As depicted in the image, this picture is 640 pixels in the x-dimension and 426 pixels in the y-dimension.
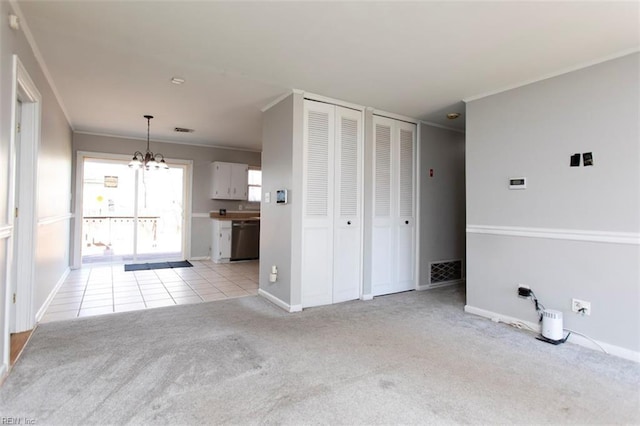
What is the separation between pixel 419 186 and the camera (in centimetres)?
463

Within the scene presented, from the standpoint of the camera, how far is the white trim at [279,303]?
360cm

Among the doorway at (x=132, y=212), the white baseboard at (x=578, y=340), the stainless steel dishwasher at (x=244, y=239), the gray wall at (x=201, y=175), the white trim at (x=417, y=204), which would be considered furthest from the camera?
the stainless steel dishwasher at (x=244, y=239)

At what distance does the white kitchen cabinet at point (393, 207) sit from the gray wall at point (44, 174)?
11.1ft

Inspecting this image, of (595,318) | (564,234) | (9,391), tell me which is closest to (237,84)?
(9,391)

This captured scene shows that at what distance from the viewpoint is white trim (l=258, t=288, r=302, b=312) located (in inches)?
142

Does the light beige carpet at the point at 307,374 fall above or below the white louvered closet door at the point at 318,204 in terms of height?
below

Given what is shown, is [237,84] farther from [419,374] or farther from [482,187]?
[419,374]

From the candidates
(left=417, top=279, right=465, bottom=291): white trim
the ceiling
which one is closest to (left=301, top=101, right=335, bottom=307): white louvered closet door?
the ceiling

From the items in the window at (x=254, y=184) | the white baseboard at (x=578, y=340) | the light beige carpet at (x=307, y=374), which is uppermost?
the window at (x=254, y=184)

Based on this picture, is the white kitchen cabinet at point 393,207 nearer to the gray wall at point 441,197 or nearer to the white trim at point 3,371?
the gray wall at point 441,197

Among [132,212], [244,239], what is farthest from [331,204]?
[132,212]

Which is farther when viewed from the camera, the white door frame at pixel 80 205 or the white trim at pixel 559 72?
the white door frame at pixel 80 205

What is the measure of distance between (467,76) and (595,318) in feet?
7.64

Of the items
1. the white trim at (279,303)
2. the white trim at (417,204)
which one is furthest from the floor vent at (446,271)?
the white trim at (279,303)
